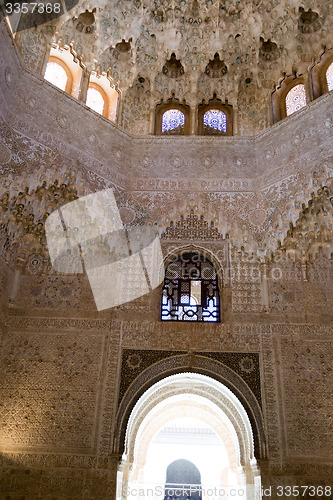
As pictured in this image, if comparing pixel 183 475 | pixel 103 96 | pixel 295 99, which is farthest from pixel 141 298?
pixel 183 475

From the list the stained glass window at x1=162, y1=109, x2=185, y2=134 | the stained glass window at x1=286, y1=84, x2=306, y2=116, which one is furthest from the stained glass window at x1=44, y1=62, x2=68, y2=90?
the stained glass window at x1=286, y1=84, x2=306, y2=116

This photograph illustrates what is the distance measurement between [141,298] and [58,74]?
457cm

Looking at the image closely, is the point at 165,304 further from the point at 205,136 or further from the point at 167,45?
the point at 167,45

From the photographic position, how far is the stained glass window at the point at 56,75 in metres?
8.22

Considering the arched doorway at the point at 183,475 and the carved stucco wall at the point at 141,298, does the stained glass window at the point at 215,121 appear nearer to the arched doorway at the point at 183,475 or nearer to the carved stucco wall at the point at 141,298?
the carved stucco wall at the point at 141,298

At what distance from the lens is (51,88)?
25.1 ft

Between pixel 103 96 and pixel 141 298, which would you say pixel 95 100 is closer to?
pixel 103 96

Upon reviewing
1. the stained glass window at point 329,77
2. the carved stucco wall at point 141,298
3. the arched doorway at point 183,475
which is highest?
the stained glass window at point 329,77

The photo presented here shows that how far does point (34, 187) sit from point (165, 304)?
9.68 feet

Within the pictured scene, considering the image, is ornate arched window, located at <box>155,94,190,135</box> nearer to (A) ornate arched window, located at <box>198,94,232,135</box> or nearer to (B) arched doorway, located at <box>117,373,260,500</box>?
(A) ornate arched window, located at <box>198,94,232,135</box>

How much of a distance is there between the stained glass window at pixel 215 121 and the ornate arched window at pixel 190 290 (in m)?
2.77

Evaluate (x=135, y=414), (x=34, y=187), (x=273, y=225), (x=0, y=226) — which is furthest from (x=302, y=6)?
(x=135, y=414)

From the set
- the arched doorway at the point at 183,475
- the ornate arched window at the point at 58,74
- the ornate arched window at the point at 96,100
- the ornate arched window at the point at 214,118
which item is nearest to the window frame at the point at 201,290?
the ornate arched window at the point at 214,118

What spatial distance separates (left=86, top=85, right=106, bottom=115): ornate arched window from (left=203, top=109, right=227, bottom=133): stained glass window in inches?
83.7
